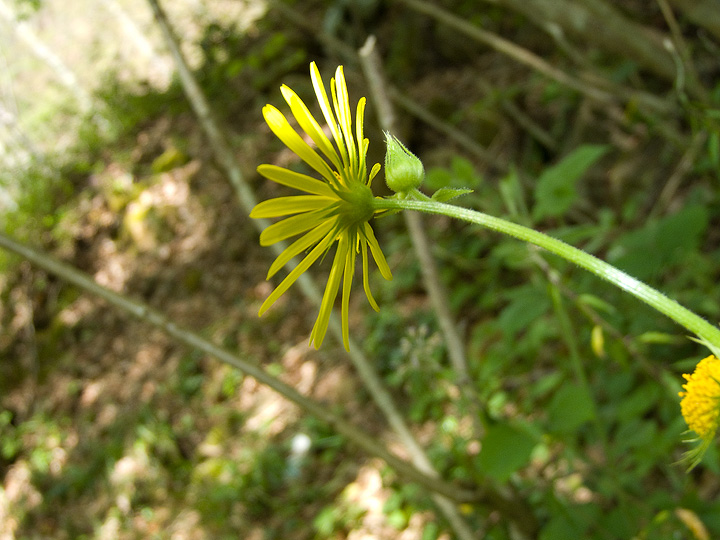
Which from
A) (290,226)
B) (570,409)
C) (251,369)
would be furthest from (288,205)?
(570,409)

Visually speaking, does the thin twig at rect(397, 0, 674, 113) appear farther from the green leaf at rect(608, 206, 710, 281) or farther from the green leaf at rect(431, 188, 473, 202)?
the green leaf at rect(431, 188, 473, 202)

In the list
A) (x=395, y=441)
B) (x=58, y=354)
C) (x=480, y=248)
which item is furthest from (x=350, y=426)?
(x=58, y=354)

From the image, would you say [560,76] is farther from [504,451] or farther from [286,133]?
Answer: [286,133]

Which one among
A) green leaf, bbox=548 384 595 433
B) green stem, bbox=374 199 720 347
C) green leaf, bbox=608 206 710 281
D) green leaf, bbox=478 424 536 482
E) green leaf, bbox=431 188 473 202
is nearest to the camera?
green stem, bbox=374 199 720 347

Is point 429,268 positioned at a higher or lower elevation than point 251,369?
lower

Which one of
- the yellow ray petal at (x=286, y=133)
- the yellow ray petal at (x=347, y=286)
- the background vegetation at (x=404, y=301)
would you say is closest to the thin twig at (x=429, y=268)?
the background vegetation at (x=404, y=301)

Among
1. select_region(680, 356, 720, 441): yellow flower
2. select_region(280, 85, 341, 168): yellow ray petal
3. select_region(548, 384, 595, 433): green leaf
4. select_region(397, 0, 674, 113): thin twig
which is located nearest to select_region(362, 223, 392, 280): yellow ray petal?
select_region(280, 85, 341, 168): yellow ray petal
